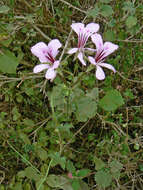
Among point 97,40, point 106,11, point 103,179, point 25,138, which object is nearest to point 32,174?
point 25,138

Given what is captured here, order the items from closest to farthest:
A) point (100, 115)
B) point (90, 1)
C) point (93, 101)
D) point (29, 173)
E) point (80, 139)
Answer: point (93, 101) → point (29, 173) → point (100, 115) → point (80, 139) → point (90, 1)

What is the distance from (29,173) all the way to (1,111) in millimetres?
521

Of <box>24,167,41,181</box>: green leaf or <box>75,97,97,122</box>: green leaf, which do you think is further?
<box>24,167,41,181</box>: green leaf

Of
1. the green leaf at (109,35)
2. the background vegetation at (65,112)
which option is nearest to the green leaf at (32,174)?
the background vegetation at (65,112)

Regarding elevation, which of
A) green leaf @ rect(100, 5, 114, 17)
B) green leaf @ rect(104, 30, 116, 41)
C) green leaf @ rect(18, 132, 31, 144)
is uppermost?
green leaf @ rect(100, 5, 114, 17)

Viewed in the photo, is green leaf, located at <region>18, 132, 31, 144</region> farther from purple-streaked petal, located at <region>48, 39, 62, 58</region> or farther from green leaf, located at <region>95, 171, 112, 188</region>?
purple-streaked petal, located at <region>48, 39, 62, 58</region>

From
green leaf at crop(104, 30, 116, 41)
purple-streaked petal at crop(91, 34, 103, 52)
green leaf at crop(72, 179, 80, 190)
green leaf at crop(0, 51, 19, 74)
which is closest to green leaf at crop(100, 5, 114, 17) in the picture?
green leaf at crop(104, 30, 116, 41)

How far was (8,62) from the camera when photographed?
146cm

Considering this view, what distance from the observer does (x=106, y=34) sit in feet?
4.76

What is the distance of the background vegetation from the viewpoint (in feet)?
4.62

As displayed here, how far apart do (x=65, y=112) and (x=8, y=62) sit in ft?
1.55

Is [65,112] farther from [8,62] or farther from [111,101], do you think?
[8,62]

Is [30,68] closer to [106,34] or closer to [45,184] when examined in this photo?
[106,34]

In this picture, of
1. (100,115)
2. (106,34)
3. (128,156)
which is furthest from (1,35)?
(128,156)
